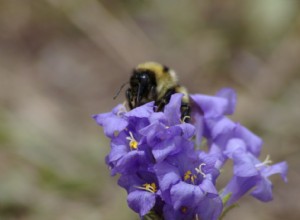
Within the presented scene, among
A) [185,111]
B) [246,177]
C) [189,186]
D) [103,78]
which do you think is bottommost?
[189,186]

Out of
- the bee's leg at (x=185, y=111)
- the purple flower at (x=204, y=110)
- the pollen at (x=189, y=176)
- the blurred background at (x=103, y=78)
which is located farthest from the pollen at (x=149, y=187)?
the blurred background at (x=103, y=78)

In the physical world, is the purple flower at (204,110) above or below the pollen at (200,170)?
above

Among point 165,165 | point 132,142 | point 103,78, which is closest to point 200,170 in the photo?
point 165,165

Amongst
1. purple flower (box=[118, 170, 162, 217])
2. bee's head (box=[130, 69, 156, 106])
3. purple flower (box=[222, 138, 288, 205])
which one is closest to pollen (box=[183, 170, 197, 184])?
purple flower (box=[118, 170, 162, 217])

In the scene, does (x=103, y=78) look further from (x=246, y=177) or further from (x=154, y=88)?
(x=246, y=177)

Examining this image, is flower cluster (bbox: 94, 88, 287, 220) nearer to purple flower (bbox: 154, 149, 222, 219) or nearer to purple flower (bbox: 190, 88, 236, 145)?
purple flower (bbox: 154, 149, 222, 219)

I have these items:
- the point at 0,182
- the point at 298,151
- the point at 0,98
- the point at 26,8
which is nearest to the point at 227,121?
the point at 0,182

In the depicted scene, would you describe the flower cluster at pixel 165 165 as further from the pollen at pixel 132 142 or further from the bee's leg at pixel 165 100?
the bee's leg at pixel 165 100

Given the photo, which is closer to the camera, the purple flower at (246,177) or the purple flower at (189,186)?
the purple flower at (189,186)
